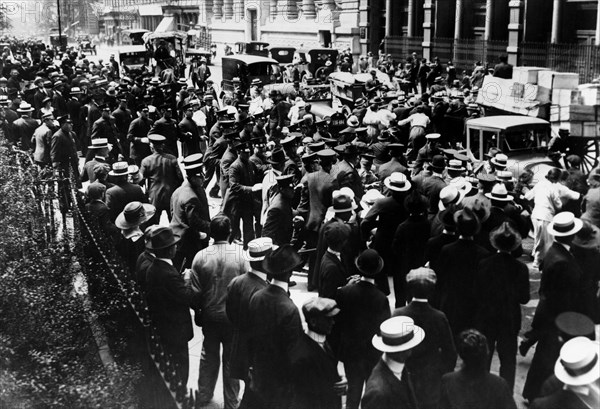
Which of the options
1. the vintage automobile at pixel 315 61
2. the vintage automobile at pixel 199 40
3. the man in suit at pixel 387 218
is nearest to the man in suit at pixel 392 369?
the man in suit at pixel 387 218

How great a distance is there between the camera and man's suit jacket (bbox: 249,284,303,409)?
16.3 feet

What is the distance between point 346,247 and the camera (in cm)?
696

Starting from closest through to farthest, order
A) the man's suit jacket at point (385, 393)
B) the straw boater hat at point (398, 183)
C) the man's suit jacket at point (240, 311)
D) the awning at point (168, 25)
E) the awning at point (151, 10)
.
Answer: the man's suit jacket at point (385, 393), the man's suit jacket at point (240, 311), the straw boater hat at point (398, 183), the awning at point (168, 25), the awning at point (151, 10)

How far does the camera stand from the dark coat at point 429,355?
507 cm

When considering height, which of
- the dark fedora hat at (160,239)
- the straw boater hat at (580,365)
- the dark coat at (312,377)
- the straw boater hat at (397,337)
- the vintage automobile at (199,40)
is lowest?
the dark coat at (312,377)

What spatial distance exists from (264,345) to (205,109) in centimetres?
1301

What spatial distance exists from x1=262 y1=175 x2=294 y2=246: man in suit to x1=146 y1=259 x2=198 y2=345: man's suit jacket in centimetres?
281

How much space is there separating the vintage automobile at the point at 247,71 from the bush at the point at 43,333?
63.1 feet

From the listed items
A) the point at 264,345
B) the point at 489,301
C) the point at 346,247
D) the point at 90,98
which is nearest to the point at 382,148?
the point at 346,247

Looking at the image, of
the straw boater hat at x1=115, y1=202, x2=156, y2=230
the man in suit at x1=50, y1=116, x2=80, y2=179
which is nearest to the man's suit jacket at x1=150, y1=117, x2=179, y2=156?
the man in suit at x1=50, y1=116, x2=80, y2=179

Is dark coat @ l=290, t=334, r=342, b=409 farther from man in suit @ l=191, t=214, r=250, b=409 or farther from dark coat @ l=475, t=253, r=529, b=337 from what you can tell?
dark coat @ l=475, t=253, r=529, b=337

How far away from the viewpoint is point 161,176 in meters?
10.3

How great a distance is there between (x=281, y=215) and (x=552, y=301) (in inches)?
151

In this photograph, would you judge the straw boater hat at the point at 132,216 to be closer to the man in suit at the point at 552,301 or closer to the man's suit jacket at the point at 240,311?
the man's suit jacket at the point at 240,311
